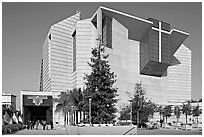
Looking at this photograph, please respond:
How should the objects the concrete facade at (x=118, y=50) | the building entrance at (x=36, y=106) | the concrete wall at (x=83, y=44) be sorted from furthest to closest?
1. the concrete wall at (x=83, y=44)
2. the concrete facade at (x=118, y=50)
3. the building entrance at (x=36, y=106)

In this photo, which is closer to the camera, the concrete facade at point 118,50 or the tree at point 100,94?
the tree at point 100,94

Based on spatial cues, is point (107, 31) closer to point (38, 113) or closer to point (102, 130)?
point (38, 113)

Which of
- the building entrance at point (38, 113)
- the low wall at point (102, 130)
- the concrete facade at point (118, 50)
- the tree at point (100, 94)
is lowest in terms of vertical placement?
the building entrance at point (38, 113)

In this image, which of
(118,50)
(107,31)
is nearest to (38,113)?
(118,50)

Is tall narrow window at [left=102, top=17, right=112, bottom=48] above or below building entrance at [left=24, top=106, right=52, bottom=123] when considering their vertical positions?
above

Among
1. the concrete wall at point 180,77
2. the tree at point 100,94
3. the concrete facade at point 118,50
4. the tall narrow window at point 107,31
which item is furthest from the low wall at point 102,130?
the concrete wall at point 180,77

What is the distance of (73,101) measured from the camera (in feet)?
146

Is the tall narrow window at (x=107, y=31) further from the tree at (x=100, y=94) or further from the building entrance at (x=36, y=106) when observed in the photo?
the tree at (x=100, y=94)

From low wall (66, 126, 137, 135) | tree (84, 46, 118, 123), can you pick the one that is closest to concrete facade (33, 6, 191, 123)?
tree (84, 46, 118, 123)

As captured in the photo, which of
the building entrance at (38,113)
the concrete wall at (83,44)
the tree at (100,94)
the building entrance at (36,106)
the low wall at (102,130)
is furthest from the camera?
the concrete wall at (83,44)

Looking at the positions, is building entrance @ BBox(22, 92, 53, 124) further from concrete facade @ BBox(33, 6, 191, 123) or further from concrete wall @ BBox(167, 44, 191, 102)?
concrete wall @ BBox(167, 44, 191, 102)

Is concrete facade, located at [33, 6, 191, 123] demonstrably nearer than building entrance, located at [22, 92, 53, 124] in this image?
No

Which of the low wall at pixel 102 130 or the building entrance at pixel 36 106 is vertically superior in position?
the low wall at pixel 102 130

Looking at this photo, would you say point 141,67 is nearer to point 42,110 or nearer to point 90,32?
point 90,32
